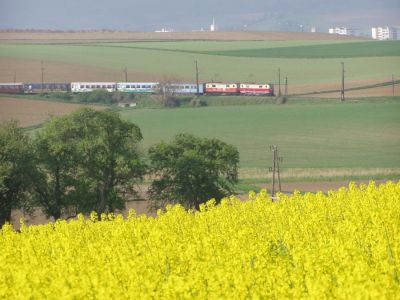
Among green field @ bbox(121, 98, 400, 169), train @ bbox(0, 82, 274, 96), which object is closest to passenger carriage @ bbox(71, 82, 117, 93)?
train @ bbox(0, 82, 274, 96)

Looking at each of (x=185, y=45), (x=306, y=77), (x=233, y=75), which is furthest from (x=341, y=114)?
(x=185, y=45)

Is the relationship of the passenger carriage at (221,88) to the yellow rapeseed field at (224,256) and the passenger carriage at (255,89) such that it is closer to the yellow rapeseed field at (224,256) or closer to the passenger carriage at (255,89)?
the passenger carriage at (255,89)

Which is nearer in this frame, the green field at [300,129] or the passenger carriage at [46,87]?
the green field at [300,129]

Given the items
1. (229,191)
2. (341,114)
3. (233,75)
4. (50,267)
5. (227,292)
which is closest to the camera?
(227,292)

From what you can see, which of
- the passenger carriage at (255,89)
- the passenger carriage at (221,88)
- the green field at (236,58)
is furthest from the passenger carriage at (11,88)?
the passenger carriage at (255,89)

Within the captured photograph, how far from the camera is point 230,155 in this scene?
55750mm

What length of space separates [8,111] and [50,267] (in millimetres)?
82694

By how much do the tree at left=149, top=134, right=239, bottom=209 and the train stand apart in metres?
63.3

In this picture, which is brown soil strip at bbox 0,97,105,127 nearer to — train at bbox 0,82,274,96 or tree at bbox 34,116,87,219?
train at bbox 0,82,274,96

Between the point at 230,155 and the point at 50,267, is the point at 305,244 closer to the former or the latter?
the point at 50,267

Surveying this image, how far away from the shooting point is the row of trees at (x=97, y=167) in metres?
50.9

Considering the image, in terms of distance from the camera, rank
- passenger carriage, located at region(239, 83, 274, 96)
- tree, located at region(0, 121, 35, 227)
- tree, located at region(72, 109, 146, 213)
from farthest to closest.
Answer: passenger carriage, located at region(239, 83, 274, 96) < tree, located at region(72, 109, 146, 213) < tree, located at region(0, 121, 35, 227)

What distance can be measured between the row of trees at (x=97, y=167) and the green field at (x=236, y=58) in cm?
7200

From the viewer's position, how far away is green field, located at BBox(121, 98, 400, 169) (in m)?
76.2
